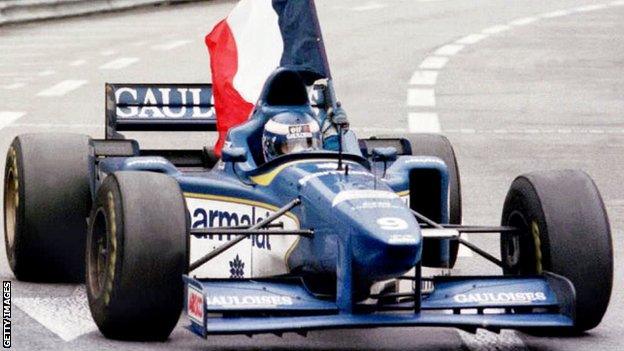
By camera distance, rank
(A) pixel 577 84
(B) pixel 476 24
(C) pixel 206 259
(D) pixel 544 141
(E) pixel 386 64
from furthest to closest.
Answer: (B) pixel 476 24, (E) pixel 386 64, (A) pixel 577 84, (D) pixel 544 141, (C) pixel 206 259

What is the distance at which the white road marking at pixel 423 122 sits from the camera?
21203mm

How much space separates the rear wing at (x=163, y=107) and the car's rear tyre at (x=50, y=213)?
1754mm

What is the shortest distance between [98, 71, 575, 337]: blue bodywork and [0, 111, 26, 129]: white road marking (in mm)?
11094

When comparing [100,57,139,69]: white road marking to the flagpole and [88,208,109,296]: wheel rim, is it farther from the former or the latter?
[88,208,109,296]: wheel rim

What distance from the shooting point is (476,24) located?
35.4 meters

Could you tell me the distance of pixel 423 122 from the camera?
21953 mm

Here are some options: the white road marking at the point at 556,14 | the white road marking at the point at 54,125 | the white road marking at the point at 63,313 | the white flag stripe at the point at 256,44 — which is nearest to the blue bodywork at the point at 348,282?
the white road marking at the point at 63,313

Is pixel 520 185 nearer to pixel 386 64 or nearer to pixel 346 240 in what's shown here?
pixel 346 240

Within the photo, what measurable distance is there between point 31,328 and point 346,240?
5.81 feet

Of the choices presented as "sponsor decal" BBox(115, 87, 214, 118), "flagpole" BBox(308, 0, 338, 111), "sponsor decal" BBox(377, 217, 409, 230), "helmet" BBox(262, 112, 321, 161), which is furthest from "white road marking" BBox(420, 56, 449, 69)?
"sponsor decal" BBox(377, 217, 409, 230)

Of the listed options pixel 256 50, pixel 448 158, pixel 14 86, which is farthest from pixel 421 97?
pixel 448 158

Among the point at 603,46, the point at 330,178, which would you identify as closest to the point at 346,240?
the point at 330,178

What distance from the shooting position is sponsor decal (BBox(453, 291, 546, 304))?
31.6ft

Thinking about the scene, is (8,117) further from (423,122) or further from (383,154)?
(383,154)
